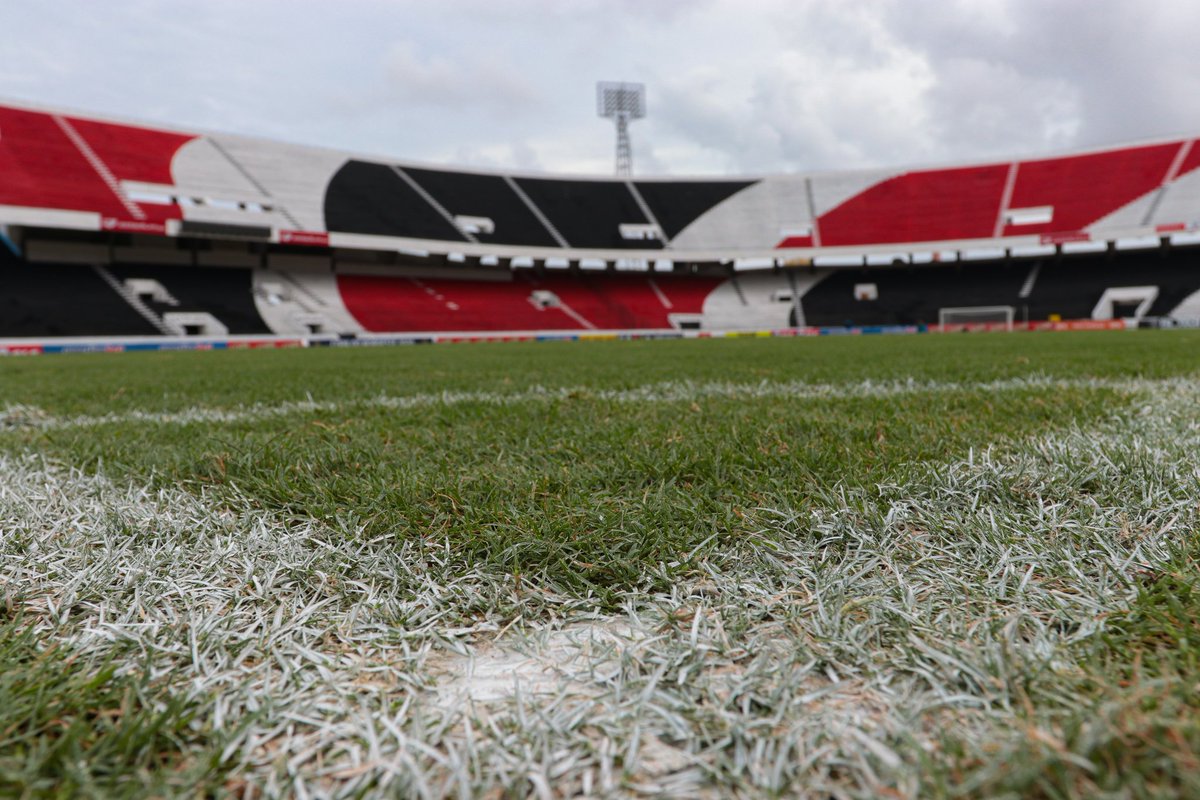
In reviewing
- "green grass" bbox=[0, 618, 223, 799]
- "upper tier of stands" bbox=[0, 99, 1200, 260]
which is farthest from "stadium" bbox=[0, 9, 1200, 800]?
"upper tier of stands" bbox=[0, 99, 1200, 260]

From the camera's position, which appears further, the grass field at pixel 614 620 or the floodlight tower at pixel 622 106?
the floodlight tower at pixel 622 106

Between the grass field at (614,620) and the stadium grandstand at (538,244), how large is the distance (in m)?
24.4

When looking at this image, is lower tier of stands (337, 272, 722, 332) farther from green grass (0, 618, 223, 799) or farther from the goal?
green grass (0, 618, 223, 799)

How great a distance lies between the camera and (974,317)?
27.7 meters

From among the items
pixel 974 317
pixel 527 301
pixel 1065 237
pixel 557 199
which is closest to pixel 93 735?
pixel 527 301

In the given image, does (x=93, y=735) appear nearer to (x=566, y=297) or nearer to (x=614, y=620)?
(x=614, y=620)

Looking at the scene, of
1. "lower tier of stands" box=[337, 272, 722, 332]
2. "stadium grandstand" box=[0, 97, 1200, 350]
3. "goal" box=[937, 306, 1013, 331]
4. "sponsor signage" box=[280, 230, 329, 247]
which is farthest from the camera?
"lower tier of stands" box=[337, 272, 722, 332]

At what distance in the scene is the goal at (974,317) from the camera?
26.8 meters

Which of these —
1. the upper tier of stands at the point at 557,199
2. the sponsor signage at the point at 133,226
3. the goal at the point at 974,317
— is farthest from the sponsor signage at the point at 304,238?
the goal at the point at 974,317

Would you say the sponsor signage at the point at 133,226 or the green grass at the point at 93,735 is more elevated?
the sponsor signage at the point at 133,226

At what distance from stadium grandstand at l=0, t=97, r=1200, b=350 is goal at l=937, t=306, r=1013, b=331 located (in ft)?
0.40

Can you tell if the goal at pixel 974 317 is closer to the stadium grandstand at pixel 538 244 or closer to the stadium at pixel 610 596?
the stadium grandstand at pixel 538 244

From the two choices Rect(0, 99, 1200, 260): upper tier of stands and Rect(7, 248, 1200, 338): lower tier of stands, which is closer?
Rect(7, 248, 1200, 338): lower tier of stands

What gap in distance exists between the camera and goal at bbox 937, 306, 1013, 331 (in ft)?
87.9
